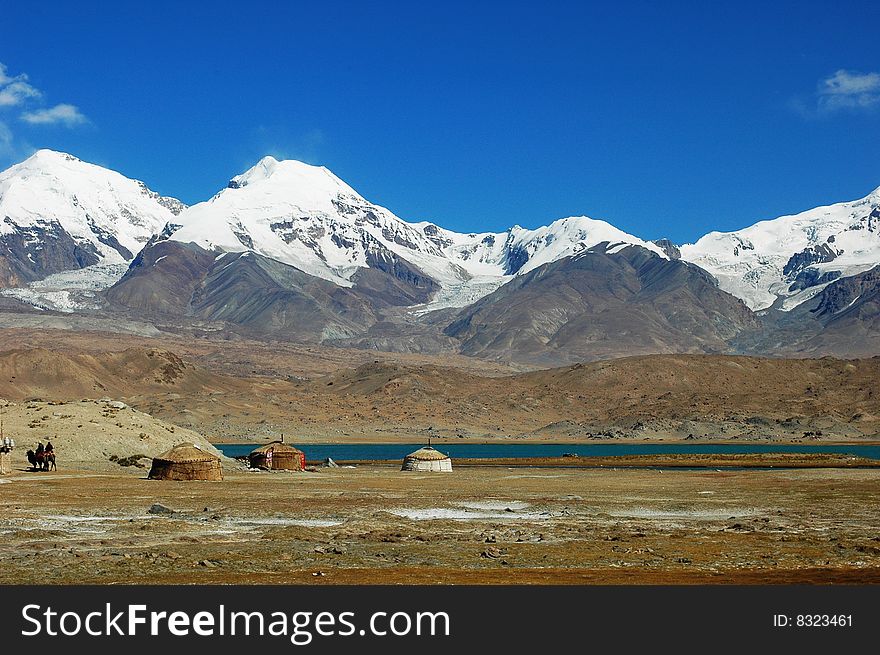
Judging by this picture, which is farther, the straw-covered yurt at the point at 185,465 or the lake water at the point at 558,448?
the lake water at the point at 558,448

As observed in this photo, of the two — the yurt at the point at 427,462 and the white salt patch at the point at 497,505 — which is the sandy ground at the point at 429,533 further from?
the yurt at the point at 427,462

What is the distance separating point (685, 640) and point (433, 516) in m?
28.3

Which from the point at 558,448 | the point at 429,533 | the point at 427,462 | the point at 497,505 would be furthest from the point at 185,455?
the point at 558,448

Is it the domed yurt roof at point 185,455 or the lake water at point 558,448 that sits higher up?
the domed yurt roof at point 185,455

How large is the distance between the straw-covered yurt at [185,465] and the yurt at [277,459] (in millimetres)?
19169

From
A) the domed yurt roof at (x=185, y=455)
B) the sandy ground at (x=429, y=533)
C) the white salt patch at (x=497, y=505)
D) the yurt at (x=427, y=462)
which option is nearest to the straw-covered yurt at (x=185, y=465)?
the domed yurt roof at (x=185, y=455)

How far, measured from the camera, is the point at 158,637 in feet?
53.7

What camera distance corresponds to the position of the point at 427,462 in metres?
94.5

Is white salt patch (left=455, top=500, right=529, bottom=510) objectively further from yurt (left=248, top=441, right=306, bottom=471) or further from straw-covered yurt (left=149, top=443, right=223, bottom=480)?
yurt (left=248, top=441, right=306, bottom=471)

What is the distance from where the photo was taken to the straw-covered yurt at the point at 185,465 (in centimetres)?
6819

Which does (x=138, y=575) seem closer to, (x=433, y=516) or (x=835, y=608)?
(x=835, y=608)

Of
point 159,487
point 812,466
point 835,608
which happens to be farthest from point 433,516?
point 812,466

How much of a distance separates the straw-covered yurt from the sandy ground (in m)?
4.29

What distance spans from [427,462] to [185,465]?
30.0 metres
